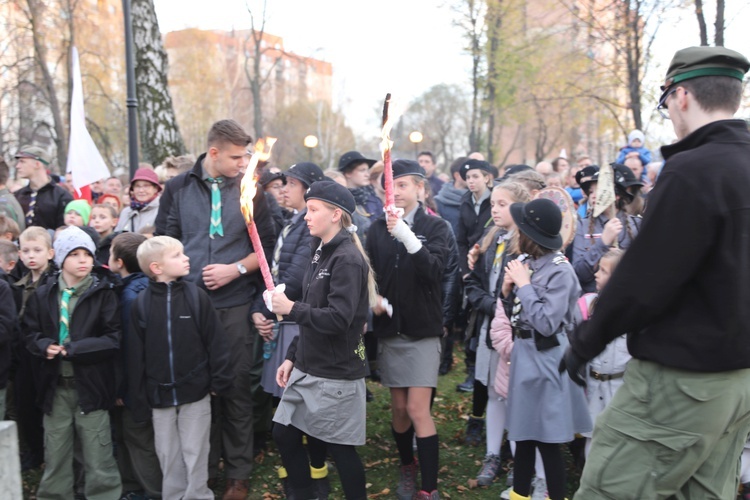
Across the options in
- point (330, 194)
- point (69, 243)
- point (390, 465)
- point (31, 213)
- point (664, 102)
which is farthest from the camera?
point (31, 213)

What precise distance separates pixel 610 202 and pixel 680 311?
10.6ft

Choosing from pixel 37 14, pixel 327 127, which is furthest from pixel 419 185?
pixel 327 127

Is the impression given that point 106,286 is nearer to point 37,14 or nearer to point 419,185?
point 419,185

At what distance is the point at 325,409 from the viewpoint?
3.75 meters

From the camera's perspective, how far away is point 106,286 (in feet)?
14.6

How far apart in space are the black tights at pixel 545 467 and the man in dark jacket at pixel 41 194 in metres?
5.43

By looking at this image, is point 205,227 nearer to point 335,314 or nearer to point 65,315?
point 65,315

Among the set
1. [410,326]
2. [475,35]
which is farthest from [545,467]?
[475,35]

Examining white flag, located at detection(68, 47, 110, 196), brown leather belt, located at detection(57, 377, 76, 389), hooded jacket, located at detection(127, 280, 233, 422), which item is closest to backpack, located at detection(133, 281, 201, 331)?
hooded jacket, located at detection(127, 280, 233, 422)

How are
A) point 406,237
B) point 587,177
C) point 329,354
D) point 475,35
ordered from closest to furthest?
point 329,354, point 406,237, point 587,177, point 475,35

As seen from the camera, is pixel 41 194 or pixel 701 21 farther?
pixel 701 21

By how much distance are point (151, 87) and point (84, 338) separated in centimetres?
642

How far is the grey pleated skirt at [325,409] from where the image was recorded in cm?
376

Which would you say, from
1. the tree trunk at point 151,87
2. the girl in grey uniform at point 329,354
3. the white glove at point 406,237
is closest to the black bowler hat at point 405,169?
the white glove at point 406,237
